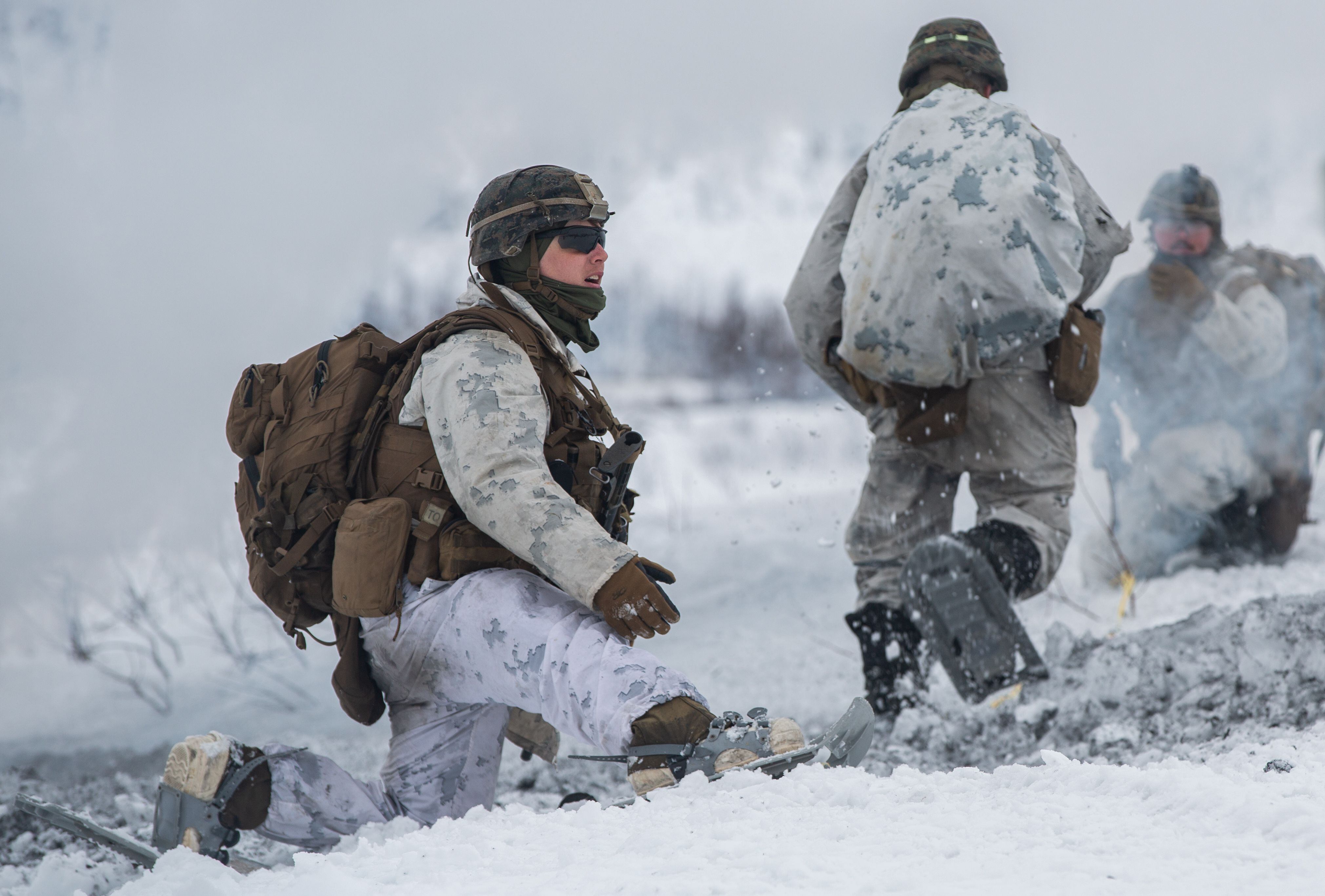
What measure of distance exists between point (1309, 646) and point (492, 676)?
7.75ft

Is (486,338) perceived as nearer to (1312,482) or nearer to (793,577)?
(793,577)

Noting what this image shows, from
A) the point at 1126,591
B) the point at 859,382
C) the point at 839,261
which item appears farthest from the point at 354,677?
the point at 1126,591

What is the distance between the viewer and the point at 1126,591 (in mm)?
5246

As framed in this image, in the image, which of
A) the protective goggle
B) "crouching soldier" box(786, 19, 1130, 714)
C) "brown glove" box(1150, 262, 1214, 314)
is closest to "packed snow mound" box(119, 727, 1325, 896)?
"crouching soldier" box(786, 19, 1130, 714)

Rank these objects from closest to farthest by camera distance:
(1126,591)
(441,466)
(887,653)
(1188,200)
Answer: (441,466)
(887,653)
(1126,591)
(1188,200)

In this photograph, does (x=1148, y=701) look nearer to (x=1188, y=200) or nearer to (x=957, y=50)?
(x=957, y=50)

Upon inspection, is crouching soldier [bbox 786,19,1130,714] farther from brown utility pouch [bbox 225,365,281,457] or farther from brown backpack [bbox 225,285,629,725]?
brown utility pouch [bbox 225,365,281,457]

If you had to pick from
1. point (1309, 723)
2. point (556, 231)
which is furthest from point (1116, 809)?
point (556, 231)

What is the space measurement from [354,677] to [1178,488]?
4.92m

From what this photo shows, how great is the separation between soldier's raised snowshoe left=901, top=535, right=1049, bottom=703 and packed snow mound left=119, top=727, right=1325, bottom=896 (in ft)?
3.75

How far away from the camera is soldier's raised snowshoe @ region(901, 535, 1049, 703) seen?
3.09 metres

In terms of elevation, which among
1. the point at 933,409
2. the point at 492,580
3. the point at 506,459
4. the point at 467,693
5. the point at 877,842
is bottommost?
the point at 877,842

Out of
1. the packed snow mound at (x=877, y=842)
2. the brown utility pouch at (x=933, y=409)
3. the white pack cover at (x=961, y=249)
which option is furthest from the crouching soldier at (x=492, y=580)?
the brown utility pouch at (x=933, y=409)

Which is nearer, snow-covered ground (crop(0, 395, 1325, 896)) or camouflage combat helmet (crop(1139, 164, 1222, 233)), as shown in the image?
snow-covered ground (crop(0, 395, 1325, 896))
